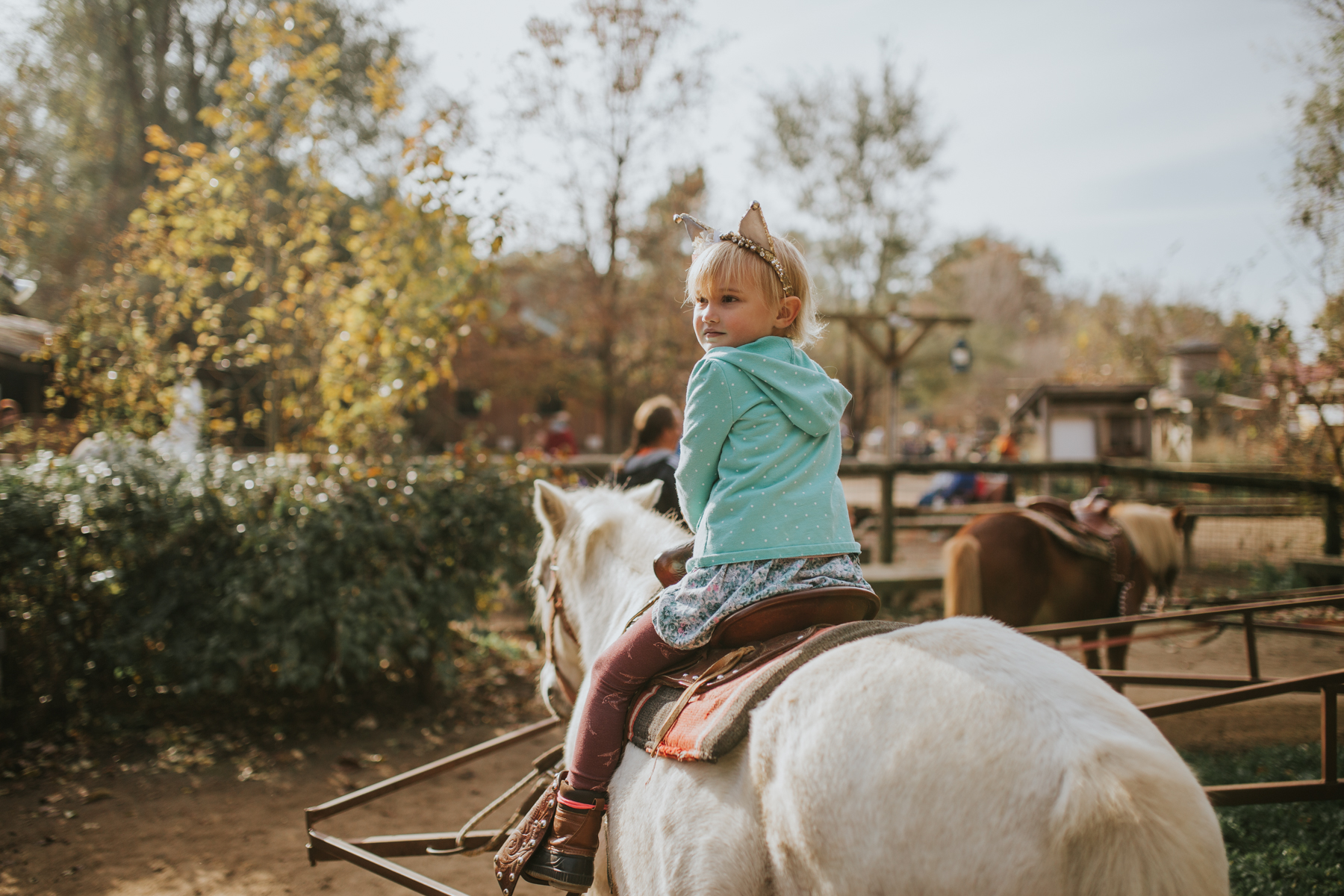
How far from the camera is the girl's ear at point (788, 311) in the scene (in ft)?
6.21

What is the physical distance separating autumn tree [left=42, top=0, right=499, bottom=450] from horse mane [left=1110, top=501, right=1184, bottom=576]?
537 centimetres

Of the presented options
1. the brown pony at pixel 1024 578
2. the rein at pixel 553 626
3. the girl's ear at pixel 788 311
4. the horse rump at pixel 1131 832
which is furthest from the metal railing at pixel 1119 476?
the horse rump at pixel 1131 832

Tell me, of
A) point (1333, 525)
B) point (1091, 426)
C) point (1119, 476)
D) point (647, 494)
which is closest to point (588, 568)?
point (647, 494)

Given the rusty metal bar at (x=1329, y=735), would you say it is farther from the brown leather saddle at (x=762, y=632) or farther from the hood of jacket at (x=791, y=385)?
the hood of jacket at (x=791, y=385)

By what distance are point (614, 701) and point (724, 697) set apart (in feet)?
1.26

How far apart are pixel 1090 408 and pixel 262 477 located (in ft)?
45.3

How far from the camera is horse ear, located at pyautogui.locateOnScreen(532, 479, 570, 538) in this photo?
2.52 metres

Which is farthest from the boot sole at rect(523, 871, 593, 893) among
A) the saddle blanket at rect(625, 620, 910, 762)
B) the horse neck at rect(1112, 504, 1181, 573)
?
the horse neck at rect(1112, 504, 1181, 573)

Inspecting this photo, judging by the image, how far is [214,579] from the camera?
511 centimetres

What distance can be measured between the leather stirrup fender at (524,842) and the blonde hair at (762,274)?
1.35 meters

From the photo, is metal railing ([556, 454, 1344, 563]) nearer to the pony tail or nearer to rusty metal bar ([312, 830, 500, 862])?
the pony tail

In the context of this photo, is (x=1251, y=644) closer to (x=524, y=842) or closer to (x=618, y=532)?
(x=618, y=532)

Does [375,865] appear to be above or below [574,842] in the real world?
below

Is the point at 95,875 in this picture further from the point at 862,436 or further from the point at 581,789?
the point at 862,436
